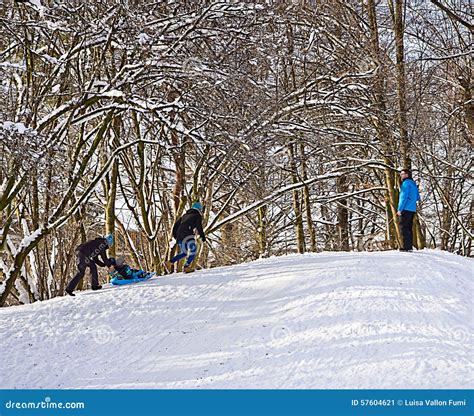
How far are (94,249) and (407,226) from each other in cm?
733

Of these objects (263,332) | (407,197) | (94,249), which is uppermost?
(407,197)

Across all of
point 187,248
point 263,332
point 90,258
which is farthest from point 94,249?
point 263,332

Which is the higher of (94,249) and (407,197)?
(407,197)

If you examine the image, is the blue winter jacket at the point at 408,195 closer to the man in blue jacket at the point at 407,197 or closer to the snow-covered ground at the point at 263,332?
the man in blue jacket at the point at 407,197

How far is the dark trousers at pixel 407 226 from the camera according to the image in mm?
12680

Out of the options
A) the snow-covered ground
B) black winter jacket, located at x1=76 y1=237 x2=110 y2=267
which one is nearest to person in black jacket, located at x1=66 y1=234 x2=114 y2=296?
black winter jacket, located at x1=76 y1=237 x2=110 y2=267

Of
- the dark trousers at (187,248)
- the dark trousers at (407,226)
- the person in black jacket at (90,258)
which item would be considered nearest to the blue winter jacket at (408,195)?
the dark trousers at (407,226)

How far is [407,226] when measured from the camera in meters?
12.9

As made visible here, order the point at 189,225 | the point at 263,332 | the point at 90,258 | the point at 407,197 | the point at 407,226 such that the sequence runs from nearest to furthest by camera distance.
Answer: the point at 263,332, the point at 90,258, the point at 189,225, the point at 407,197, the point at 407,226

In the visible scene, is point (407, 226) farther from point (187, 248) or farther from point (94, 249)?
point (94, 249)

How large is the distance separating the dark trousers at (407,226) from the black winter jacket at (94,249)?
6.92 m

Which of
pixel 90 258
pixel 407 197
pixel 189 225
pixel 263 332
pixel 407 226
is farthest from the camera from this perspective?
pixel 407 226

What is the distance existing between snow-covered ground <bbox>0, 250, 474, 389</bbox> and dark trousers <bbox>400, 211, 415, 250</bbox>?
1.30 m
